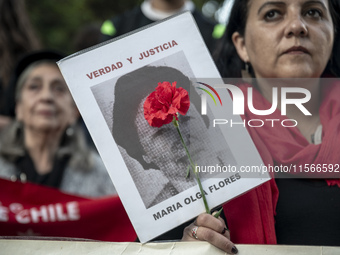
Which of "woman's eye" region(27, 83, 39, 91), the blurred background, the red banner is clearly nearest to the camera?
the red banner

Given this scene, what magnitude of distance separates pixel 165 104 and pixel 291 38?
1.80 ft

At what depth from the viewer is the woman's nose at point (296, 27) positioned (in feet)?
5.80

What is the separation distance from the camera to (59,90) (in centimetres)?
335

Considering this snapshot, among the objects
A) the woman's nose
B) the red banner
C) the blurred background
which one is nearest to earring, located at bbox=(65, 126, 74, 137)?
the red banner

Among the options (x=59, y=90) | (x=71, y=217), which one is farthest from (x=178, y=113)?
(x=59, y=90)

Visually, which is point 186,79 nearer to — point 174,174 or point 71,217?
point 174,174

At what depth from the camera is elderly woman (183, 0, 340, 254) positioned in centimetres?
161

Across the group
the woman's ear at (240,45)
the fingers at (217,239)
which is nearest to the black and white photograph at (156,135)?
the fingers at (217,239)

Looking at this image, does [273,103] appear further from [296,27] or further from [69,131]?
[69,131]

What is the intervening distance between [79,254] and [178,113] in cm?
47

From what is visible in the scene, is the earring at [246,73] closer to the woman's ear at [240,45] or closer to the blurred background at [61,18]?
the woman's ear at [240,45]

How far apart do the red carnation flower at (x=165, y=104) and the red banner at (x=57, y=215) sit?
1.06 m

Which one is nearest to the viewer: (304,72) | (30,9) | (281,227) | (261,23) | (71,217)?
(281,227)

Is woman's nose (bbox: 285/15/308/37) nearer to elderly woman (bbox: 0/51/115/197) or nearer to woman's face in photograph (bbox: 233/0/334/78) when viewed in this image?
woman's face in photograph (bbox: 233/0/334/78)
